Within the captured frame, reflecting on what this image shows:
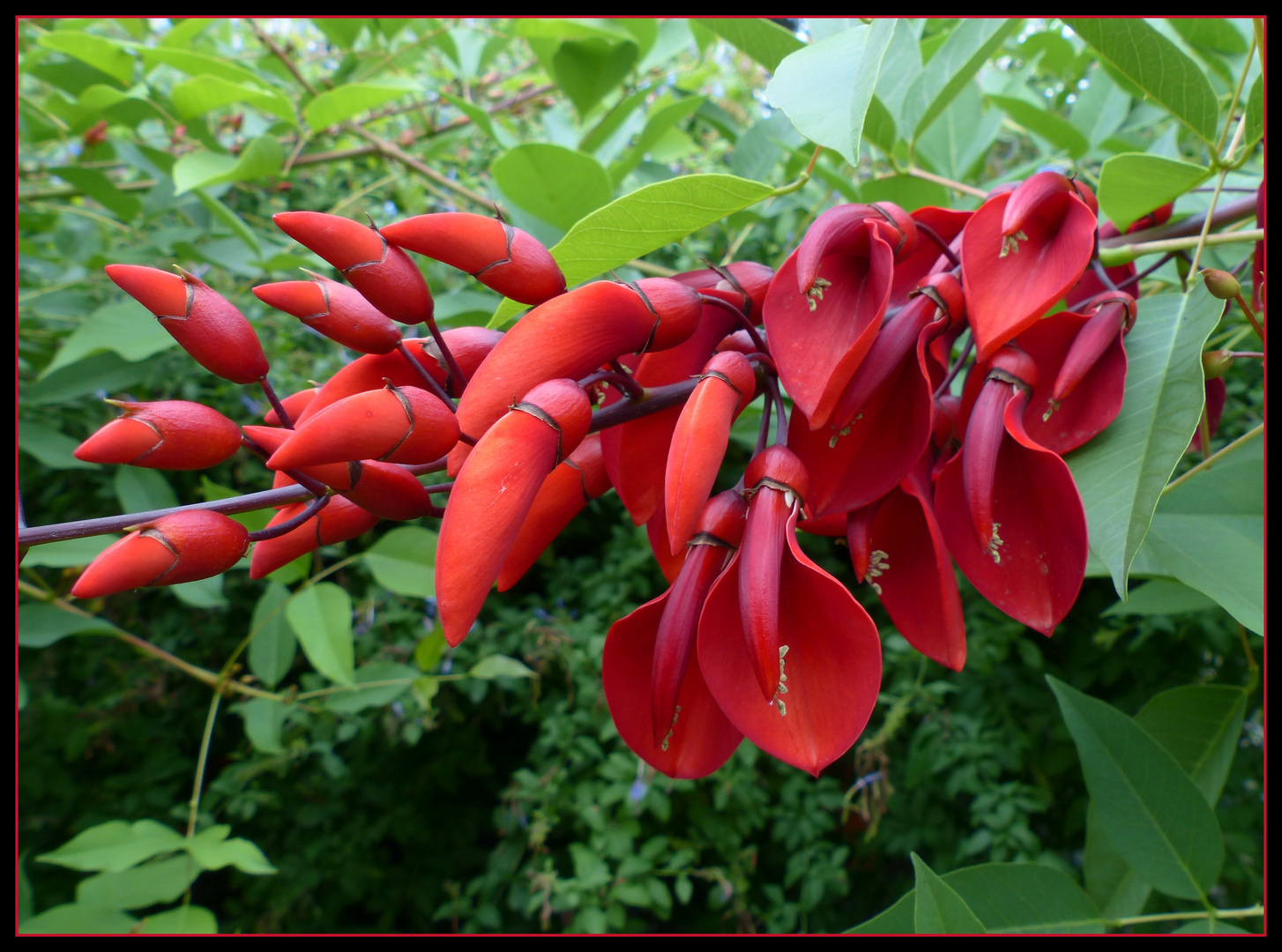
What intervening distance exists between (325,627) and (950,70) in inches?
24.3

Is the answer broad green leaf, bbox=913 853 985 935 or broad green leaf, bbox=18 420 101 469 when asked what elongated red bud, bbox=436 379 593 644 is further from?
broad green leaf, bbox=18 420 101 469

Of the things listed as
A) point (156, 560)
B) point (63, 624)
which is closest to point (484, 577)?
point (156, 560)

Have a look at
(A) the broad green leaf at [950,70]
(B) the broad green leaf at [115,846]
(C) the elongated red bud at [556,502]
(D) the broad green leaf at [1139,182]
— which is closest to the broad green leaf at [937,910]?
(C) the elongated red bud at [556,502]

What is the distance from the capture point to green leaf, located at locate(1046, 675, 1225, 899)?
17.1 inches

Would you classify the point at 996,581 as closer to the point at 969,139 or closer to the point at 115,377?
the point at 969,139

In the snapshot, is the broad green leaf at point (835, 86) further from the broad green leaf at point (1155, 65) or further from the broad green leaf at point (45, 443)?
the broad green leaf at point (45, 443)

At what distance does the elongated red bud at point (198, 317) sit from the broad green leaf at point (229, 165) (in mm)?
323

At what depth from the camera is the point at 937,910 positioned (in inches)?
12.2

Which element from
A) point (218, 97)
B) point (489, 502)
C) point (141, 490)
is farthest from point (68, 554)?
point (489, 502)

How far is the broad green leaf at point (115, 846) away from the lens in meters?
0.62

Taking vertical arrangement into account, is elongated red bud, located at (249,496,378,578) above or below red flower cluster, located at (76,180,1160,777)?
below

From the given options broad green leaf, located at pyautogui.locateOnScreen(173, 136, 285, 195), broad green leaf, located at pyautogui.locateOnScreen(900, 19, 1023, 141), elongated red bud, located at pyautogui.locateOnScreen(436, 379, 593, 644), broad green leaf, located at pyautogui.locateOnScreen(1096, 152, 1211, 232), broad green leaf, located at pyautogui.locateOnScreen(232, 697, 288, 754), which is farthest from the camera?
broad green leaf, located at pyautogui.locateOnScreen(232, 697, 288, 754)

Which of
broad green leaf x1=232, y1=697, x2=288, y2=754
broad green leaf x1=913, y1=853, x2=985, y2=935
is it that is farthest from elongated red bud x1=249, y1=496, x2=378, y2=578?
broad green leaf x1=232, y1=697, x2=288, y2=754

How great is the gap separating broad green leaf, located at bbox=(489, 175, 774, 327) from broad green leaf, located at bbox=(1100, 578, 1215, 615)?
0.37 meters
